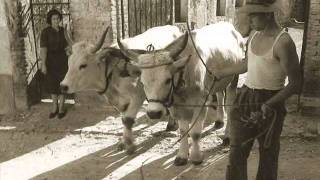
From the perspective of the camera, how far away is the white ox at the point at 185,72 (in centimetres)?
518

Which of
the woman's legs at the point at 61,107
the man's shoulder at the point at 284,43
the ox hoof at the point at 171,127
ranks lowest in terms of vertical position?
the ox hoof at the point at 171,127

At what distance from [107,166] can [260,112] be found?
9.98 feet

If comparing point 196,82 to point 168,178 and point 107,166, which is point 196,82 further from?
point 107,166

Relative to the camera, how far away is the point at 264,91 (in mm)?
4059

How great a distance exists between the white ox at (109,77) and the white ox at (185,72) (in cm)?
66

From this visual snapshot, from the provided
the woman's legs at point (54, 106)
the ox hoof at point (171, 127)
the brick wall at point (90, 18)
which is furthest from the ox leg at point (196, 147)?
the woman's legs at point (54, 106)

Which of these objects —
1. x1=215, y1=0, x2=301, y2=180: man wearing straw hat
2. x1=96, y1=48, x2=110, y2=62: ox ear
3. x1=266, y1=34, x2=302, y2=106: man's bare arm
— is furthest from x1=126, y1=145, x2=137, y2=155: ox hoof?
x1=266, y1=34, x2=302, y2=106: man's bare arm

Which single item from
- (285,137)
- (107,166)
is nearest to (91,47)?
(107,166)

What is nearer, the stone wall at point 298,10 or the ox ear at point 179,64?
the ox ear at point 179,64

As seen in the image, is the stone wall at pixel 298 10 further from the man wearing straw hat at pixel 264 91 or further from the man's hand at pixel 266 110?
the man's hand at pixel 266 110

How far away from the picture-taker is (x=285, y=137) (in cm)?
710

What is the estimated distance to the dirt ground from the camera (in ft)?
19.8

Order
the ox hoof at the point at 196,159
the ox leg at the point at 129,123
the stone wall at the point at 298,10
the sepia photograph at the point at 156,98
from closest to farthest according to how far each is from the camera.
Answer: the sepia photograph at the point at 156,98 → the ox hoof at the point at 196,159 → the ox leg at the point at 129,123 → the stone wall at the point at 298,10

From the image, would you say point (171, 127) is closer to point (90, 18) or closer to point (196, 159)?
point (196, 159)
